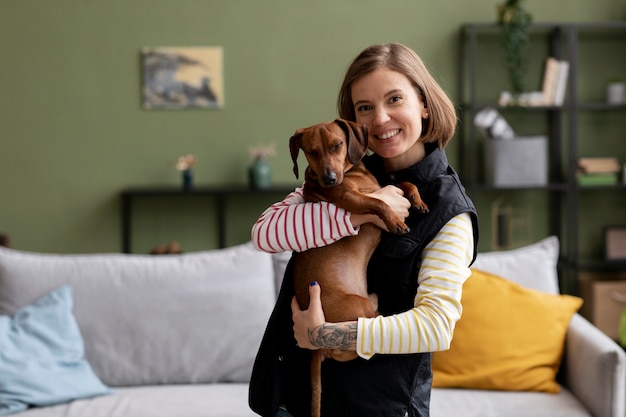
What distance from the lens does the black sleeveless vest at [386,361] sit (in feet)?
4.70

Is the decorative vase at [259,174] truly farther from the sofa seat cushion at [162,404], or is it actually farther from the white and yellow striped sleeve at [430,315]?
the white and yellow striped sleeve at [430,315]

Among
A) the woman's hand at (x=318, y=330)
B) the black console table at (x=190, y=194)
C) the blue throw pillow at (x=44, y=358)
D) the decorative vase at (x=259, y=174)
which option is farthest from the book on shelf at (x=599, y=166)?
the woman's hand at (x=318, y=330)

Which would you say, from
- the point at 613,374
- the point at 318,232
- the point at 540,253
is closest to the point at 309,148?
the point at 318,232

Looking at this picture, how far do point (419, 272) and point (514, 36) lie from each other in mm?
3522

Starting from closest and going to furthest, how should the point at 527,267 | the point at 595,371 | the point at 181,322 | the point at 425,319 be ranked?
the point at 425,319 → the point at 595,371 → the point at 181,322 → the point at 527,267

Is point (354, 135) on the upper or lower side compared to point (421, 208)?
upper

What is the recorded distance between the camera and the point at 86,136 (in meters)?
4.86

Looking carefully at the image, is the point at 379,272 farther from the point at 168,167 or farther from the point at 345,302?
the point at 168,167

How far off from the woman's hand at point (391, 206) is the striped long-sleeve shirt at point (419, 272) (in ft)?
0.06

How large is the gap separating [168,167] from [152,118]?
0.31 meters

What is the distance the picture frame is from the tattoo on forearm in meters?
3.86

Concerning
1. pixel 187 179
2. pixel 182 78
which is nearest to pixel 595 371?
pixel 187 179

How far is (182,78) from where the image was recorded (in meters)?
4.88

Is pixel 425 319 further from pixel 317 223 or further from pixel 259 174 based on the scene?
pixel 259 174
